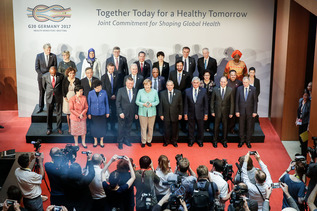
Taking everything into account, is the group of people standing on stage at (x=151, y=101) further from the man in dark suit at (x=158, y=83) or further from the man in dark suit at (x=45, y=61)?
the man in dark suit at (x=45, y=61)

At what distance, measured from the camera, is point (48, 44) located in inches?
403

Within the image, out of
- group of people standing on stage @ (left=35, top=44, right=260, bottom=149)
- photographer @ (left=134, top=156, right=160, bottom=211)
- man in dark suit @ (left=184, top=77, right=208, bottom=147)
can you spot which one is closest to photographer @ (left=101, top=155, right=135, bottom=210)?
photographer @ (left=134, top=156, right=160, bottom=211)

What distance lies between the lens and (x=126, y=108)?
9375 millimetres

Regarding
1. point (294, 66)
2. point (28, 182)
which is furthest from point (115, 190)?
point (294, 66)

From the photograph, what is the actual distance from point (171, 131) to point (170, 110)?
1.58 feet

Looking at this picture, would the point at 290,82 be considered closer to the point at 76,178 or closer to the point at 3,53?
the point at 76,178

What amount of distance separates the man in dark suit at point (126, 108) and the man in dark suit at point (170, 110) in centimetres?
54

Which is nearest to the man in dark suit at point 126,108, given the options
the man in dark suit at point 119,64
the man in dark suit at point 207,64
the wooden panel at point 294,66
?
the man in dark suit at point 119,64

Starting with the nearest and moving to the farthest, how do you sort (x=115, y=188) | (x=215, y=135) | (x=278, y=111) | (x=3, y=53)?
1. (x=115, y=188)
2. (x=215, y=135)
3. (x=278, y=111)
4. (x=3, y=53)

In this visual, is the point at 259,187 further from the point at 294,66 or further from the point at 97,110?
the point at 294,66

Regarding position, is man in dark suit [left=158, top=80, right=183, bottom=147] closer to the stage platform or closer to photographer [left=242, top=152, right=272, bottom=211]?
the stage platform

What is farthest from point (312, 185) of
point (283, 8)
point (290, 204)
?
point (283, 8)

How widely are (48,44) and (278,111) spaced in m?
5.13

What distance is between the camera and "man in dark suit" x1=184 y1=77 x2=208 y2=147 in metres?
9.29
